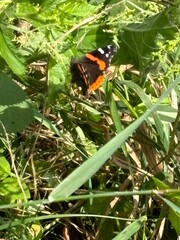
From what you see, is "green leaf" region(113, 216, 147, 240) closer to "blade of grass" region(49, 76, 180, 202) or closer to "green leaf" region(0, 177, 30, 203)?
"green leaf" region(0, 177, 30, 203)

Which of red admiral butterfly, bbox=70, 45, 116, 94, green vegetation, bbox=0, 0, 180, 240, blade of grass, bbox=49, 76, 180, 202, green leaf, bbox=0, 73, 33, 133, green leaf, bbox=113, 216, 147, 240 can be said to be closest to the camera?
blade of grass, bbox=49, 76, 180, 202

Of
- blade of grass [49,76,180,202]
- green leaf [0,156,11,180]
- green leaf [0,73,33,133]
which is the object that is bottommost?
green leaf [0,156,11,180]

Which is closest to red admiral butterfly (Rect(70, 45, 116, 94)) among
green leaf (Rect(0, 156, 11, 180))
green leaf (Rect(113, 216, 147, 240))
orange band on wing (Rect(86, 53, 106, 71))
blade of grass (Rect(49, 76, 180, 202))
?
orange band on wing (Rect(86, 53, 106, 71))

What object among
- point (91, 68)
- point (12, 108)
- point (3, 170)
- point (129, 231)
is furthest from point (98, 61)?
point (129, 231)

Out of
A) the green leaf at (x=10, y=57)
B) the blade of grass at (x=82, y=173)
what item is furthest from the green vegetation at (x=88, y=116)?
the blade of grass at (x=82, y=173)

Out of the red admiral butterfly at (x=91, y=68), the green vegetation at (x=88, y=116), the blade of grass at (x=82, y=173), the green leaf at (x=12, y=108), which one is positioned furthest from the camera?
the red admiral butterfly at (x=91, y=68)

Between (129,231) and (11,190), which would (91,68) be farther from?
(129,231)

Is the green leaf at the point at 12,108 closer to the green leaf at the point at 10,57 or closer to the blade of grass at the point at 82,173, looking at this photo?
the green leaf at the point at 10,57
